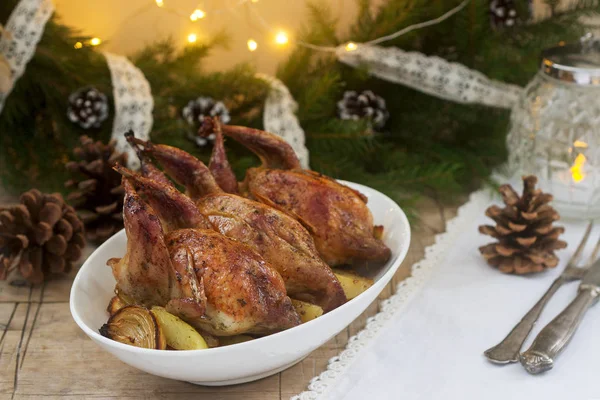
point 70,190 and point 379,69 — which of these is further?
point 379,69

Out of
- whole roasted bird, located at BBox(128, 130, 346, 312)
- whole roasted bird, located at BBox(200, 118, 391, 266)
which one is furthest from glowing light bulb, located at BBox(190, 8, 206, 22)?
whole roasted bird, located at BBox(128, 130, 346, 312)

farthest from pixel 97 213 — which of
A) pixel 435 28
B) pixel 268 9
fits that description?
pixel 435 28

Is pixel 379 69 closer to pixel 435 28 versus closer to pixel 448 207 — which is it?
pixel 435 28

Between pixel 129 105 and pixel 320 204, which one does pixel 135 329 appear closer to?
pixel 320 204

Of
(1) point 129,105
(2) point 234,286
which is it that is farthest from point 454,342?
(1) point 129,105

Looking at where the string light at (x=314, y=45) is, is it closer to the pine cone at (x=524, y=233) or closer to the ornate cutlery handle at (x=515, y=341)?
the pine cone at (x=524, y=233)

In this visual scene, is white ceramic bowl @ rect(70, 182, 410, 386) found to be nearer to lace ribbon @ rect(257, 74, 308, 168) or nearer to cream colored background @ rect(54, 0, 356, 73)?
lace ribbon @ rect(257, 74, 308, 168)

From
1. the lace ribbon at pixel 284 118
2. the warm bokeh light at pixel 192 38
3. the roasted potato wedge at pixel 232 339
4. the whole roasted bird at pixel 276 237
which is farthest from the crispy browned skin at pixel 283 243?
the warm bokeh light at pixel 192 38
